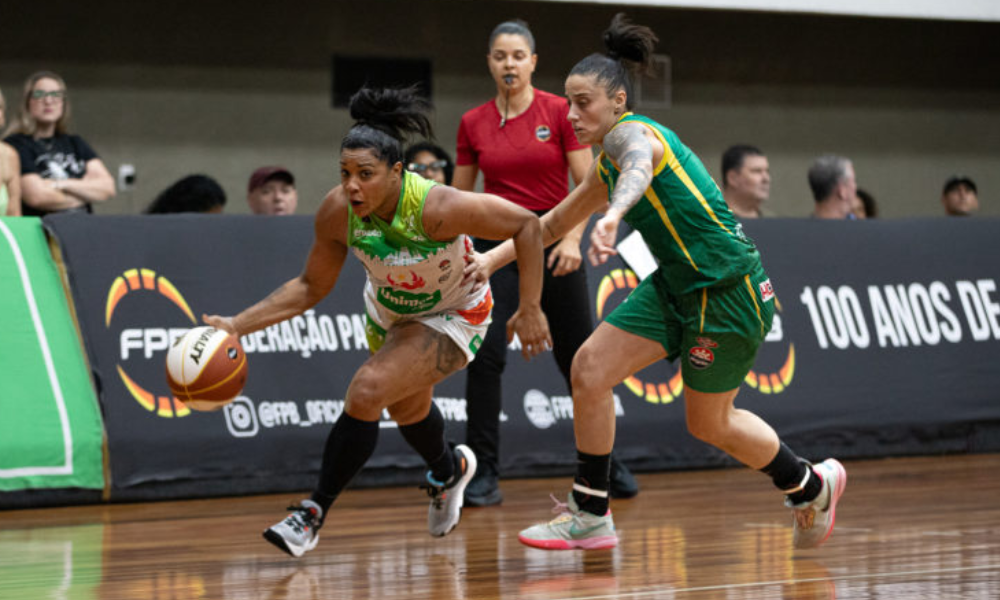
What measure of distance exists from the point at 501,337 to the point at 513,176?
0.82 metres

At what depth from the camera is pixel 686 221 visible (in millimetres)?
4867

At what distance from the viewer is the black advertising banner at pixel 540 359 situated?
722 cm

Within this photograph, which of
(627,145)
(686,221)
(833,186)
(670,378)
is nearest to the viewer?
(627,145)

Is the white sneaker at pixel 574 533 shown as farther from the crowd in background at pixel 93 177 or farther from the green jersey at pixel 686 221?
the crowd in background at pixel 93 177

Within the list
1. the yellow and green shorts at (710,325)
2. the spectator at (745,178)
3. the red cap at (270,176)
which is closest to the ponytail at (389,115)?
the yellow and green shorts at (710,325)

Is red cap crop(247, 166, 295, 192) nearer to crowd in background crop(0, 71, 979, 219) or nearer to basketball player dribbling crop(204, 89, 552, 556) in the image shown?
crowd in background crop(0, 71, 979, 219)

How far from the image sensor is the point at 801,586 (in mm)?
4449

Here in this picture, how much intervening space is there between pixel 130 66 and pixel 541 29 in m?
4.04

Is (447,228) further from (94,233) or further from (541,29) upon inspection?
(541,29)

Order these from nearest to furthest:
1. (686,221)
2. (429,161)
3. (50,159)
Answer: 1. (686,221)
2. (50,159)
3. (429,161)

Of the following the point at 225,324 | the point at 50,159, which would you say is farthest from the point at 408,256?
the point at 50,159

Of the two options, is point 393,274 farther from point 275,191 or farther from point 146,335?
point 275,191

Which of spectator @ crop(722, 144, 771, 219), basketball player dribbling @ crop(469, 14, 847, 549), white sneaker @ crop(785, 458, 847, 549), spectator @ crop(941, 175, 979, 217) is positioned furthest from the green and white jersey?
spectator @ crop(941, 175, 979, 217)

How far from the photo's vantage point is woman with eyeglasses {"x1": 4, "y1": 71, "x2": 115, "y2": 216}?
784 cm
